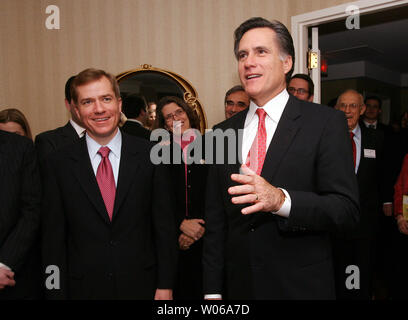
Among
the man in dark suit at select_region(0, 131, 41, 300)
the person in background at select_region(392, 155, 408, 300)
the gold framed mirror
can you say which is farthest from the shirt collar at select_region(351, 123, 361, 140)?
the man in dark suit at select_region(0, 131, 41, 300)

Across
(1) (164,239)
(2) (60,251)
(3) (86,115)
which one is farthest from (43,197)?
(1) (164,239)

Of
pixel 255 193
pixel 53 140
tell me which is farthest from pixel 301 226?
pixel 53 140

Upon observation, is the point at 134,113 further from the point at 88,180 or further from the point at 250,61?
the point at 250,61

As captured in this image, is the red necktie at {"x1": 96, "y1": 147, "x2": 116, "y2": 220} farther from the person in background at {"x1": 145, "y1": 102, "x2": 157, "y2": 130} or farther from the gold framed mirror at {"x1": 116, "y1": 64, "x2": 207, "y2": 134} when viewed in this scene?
the gold framed mirror at {"x1": 116, "y1": 64, "x2": 207, "y2": 134}

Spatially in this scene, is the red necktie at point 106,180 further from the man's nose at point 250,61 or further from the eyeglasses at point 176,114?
Answer: the eyeglasses at point 176,114

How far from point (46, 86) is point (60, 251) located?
245 centimetres

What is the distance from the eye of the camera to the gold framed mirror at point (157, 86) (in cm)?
326

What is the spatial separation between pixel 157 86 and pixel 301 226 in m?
2.43

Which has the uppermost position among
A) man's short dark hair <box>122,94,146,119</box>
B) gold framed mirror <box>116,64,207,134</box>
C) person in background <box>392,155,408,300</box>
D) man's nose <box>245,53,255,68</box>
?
gold framed mirror <box>116,64,207,134</box>

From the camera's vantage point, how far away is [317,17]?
300cm

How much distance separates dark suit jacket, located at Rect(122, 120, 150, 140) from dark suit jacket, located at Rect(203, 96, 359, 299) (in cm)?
142

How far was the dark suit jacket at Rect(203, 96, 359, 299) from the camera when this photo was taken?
1.18m

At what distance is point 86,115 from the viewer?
159 centimetres
